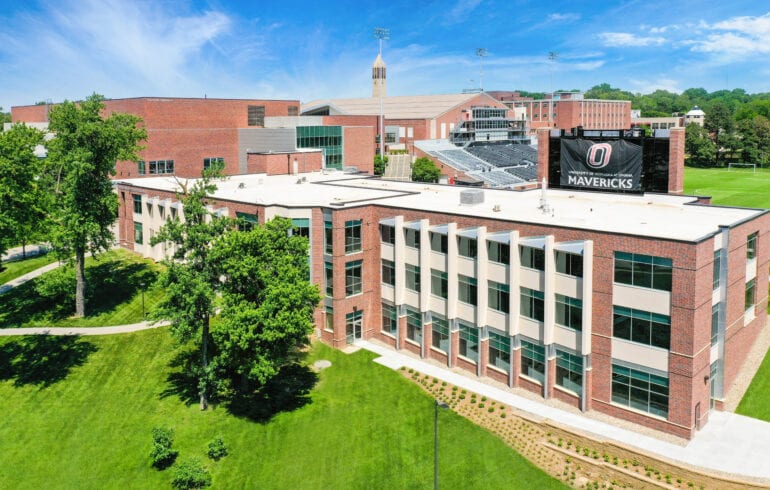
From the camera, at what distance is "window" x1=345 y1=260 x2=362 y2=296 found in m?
47.7

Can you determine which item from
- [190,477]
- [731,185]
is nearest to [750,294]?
[190,477]

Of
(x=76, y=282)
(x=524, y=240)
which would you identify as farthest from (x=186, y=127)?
(x=524, y=240)

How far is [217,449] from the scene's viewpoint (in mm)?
35156

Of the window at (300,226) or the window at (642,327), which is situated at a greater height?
the window at (300,226)

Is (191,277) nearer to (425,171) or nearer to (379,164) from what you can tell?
(425,171)

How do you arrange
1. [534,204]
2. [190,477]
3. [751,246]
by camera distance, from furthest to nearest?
[534,204] → [751,246] → [190,477]

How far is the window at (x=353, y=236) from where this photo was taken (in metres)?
47.4

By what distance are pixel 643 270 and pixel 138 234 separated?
52548 mm

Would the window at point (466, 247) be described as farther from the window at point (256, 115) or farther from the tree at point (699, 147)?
the tree at point (699, 147)

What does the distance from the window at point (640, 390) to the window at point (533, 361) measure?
437cm

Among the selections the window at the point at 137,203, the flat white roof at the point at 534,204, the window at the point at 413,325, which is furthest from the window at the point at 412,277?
the window at the point at 137,203

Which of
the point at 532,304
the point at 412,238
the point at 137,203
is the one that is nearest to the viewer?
the point at 532,304

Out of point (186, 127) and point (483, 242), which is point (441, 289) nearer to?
point (483, 242)

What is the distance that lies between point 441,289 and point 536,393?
373 inches
